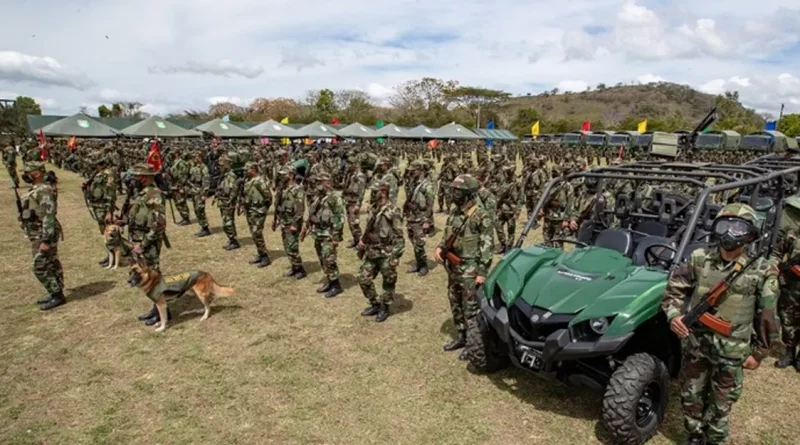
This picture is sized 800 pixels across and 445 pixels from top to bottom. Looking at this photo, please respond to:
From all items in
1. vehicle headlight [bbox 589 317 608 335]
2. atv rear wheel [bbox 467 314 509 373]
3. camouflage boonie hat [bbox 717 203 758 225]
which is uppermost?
camouflage boonie hat [bbox 717 203 758 225]

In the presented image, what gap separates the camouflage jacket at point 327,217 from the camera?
277 inches

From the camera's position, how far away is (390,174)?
1105 cm

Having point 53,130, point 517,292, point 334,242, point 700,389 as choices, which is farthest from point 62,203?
point 700,389

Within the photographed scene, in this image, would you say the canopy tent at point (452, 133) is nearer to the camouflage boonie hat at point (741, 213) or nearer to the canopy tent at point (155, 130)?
the canopy tent at point (155, 130)

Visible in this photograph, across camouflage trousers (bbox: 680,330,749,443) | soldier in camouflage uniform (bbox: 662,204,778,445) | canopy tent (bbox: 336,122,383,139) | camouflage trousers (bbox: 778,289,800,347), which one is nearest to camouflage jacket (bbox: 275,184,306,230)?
soldier in camouflage uniform (bbox: 662,204,778,445)

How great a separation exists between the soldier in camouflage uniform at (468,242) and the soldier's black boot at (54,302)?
5.78 m

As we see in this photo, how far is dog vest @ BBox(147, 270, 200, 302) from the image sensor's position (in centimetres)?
607

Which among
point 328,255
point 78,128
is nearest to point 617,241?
point 328,255

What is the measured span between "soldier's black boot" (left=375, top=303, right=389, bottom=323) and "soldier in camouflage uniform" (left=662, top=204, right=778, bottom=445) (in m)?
3.66

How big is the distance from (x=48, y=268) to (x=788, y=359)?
922 cm

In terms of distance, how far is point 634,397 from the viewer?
11.8 feet

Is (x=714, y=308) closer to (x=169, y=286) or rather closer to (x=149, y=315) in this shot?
(x=169, y=286)

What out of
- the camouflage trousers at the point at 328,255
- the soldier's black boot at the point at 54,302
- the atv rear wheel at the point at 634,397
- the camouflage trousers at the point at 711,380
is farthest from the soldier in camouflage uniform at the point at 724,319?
the soldier's black boot at the point at 54,302

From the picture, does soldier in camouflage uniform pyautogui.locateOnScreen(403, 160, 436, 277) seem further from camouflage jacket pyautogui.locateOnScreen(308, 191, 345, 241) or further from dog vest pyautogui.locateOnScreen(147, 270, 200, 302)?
dog vest pyautogui.locateOnScreen(147, 270, 200, 302)
